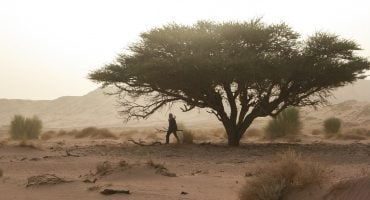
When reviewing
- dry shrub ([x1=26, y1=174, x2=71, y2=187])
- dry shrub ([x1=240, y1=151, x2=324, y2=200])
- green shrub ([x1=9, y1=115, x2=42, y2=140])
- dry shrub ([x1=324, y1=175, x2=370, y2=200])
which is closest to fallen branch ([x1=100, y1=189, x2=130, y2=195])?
dry shrub ([x1=26, y1=174, x2=71, y2=187])

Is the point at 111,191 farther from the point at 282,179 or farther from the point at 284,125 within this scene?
the point at 284,125

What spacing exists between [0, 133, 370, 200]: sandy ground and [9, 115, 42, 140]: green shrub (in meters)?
9.69

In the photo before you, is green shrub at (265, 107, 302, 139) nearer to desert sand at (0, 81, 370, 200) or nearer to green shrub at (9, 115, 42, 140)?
desert sand at (0, 81, 370, 200)

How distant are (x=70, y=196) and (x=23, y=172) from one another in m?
5.42

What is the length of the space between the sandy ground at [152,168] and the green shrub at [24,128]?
9.69 metres

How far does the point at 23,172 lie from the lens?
15.7m

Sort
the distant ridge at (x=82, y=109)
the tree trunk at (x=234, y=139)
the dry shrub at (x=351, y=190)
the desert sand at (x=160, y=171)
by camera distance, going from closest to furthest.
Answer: the dry shrub at (x=351, y=190)
the desert sand at (x=160, y=171)
the tree trunk at (x=234, y=139)
the distant ridge at (x=82, y=109)

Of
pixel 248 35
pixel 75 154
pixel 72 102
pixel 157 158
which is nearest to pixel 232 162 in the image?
pixel 157 158

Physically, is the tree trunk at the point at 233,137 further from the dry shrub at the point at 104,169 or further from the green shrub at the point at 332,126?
the green shrub at the point at 332,126

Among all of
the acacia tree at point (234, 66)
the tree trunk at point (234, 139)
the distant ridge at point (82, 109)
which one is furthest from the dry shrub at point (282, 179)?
the distant ridge at point (82, 109)

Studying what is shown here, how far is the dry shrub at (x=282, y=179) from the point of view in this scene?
8.32 meters

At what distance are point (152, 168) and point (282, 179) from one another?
20.4ft

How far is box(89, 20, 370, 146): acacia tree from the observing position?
893 inches

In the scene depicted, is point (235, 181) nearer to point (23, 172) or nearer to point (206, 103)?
point (23, 172)
